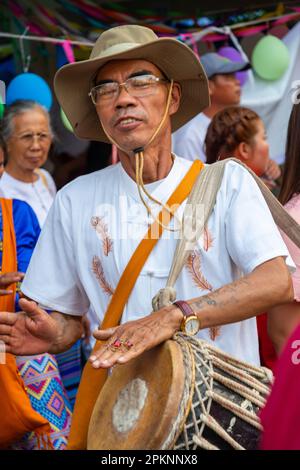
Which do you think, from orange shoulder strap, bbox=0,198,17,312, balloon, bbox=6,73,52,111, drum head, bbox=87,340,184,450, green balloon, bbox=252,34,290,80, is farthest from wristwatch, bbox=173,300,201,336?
green balloon, bbox=252,34,290,80

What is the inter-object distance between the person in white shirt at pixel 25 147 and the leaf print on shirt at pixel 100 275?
2.34m

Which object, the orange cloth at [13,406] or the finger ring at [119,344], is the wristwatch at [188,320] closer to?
the finger ring at [119,344]

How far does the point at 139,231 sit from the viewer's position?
3139mm

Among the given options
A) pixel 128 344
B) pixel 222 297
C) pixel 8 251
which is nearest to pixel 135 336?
pixel 128 344

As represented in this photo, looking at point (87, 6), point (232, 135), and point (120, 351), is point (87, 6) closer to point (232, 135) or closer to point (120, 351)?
point (232, 135)

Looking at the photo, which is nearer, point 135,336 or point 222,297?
point 135,336

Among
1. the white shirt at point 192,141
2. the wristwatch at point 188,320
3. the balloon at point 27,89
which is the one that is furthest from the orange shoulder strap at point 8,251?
the white shirt at point 192,141

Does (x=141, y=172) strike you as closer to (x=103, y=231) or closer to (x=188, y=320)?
(x=103, y=231)

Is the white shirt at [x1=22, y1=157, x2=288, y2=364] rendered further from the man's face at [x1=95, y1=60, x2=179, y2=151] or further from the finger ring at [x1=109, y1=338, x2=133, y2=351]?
the finger ring at [x1=109, y1=338, x2=133, y2=351]

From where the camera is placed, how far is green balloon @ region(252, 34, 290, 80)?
6.59 m

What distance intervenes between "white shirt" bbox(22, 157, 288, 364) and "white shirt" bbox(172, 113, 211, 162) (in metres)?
2.84

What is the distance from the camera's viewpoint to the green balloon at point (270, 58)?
6.59 meters

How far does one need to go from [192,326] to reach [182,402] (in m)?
0.35
